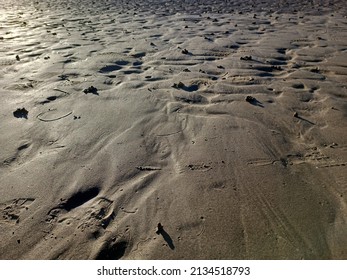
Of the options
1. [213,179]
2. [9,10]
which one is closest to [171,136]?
[213,179]

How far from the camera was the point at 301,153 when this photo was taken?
3.55 metres

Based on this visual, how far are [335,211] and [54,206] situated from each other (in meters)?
2.65

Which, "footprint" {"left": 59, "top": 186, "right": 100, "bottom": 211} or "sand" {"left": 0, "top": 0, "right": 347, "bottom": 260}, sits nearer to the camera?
"sand" {"left": 0, "top": 0, "right": 347, "bottom": 260}

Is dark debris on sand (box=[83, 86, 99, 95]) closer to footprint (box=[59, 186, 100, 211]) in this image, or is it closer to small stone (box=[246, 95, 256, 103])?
footprint (box=[59, 186, 100, 211])

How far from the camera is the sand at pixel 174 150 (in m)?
2.65

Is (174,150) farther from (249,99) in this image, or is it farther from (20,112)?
(20,112)

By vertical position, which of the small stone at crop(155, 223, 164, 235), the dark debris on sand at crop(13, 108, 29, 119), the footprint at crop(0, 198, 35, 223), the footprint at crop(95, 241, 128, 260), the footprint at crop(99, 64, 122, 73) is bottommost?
the footprint at crop(95, 241, 128, 260)

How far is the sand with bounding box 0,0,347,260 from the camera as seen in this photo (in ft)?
8.70

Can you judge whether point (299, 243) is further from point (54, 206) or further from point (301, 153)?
point (54, 206)

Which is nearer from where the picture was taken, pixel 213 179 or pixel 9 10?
pixel 213 179

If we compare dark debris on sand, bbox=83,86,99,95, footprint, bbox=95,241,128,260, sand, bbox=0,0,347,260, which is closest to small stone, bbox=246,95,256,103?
sand, bbox=0,0,347,260

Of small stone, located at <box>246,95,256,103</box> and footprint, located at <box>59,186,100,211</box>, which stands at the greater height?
small stone, located at <box>246,95,256,103</box>
